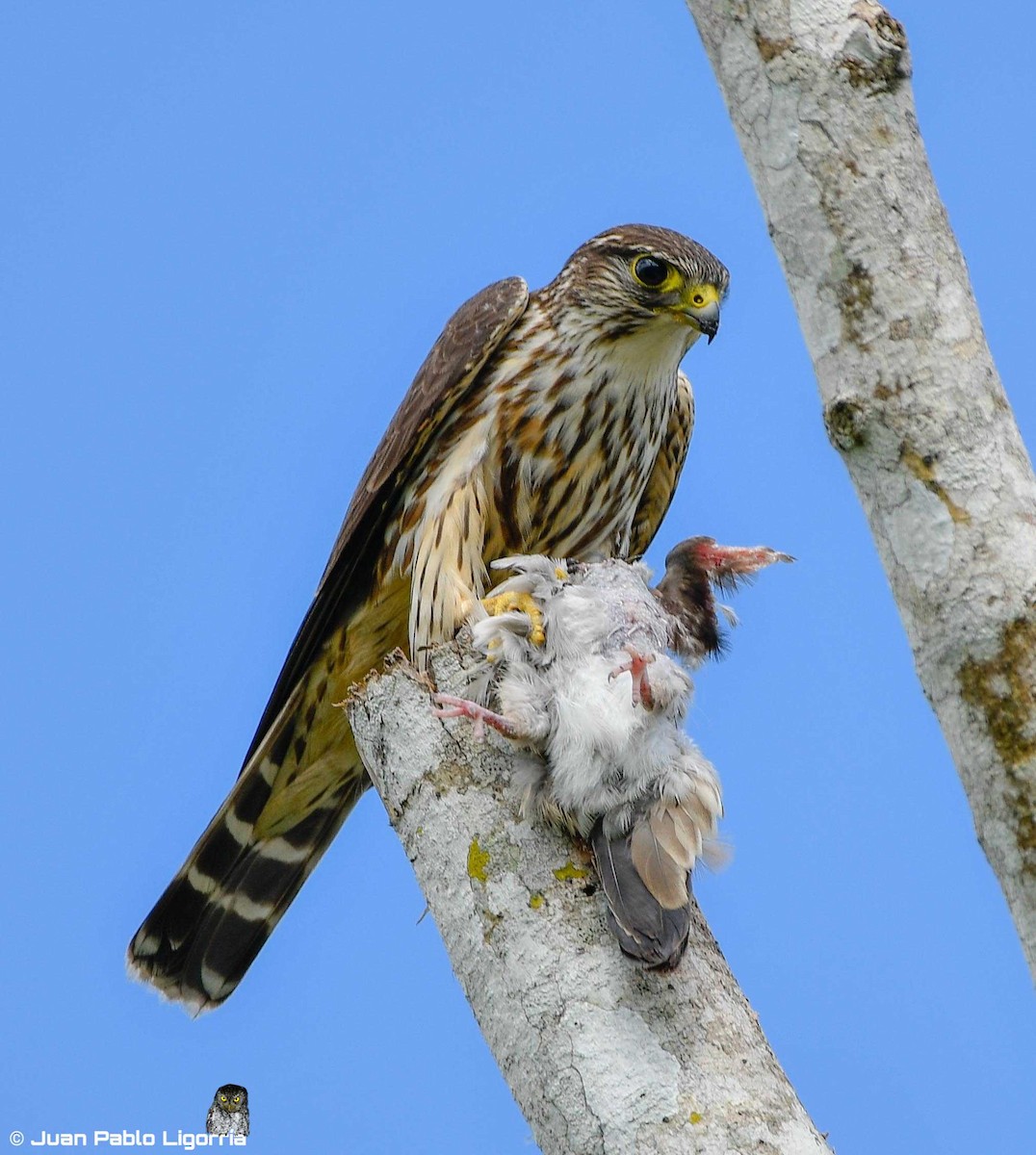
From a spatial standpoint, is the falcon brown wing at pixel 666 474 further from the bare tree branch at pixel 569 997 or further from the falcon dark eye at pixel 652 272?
the bare tree branch at pixel 569 997

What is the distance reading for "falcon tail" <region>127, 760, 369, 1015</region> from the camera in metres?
3.83

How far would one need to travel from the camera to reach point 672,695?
Result: 292cm

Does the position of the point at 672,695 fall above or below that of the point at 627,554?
below

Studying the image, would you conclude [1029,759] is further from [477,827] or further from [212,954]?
[212,954]

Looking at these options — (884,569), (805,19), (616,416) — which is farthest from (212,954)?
(805,19)

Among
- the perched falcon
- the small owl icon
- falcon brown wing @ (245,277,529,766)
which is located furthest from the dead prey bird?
the small owl icon

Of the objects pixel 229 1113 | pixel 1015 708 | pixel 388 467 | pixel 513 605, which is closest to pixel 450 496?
pixel 388 467

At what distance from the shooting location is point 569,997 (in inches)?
93.7

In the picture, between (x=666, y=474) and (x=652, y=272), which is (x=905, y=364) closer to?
(x=652, y=272)

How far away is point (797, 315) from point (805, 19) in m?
0.46

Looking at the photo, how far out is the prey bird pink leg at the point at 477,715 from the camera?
2.78 metres

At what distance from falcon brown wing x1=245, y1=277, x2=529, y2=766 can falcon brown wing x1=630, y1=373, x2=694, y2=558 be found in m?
0.63

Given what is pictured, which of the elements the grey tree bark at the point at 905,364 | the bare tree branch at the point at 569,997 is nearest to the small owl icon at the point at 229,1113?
the bare tree branch at the point at 569,997

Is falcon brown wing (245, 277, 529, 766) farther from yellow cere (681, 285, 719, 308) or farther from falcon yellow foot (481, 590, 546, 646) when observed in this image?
falcon yellow foot (481, 590, 546, 646)
